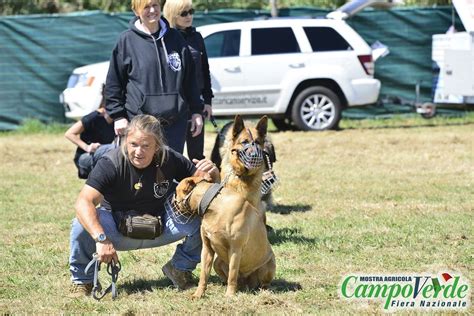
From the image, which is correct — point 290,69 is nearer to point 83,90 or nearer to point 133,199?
point 83,90

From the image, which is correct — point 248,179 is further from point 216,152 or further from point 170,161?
point 216,152

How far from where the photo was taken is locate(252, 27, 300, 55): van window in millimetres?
15133

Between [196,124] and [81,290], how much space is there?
1.64m

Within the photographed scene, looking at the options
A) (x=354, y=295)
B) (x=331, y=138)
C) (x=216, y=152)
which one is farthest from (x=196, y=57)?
(x=331, y=138)

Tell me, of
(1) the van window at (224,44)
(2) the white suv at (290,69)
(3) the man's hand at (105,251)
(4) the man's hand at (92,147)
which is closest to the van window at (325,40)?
(2) the white suv at (290,69)

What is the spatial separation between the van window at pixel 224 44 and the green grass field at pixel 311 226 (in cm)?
182

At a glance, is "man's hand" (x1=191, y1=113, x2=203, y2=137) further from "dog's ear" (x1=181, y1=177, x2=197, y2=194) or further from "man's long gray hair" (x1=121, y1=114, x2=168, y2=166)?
"dog's ear" (x1=181, y1=177, x2=197, y2=194)

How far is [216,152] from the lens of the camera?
762cm

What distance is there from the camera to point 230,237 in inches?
207

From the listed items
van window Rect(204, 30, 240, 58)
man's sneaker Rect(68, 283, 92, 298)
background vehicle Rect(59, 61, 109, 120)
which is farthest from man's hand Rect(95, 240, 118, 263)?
van window Rect(204, 30, 240, 58)

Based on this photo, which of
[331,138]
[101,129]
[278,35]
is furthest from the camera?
[278,35]

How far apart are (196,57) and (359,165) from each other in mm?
4960

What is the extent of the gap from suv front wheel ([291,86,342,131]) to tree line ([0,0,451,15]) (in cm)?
409

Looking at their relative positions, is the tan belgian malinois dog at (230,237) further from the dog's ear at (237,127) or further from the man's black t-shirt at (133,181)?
the dog's ear at (237,127)
